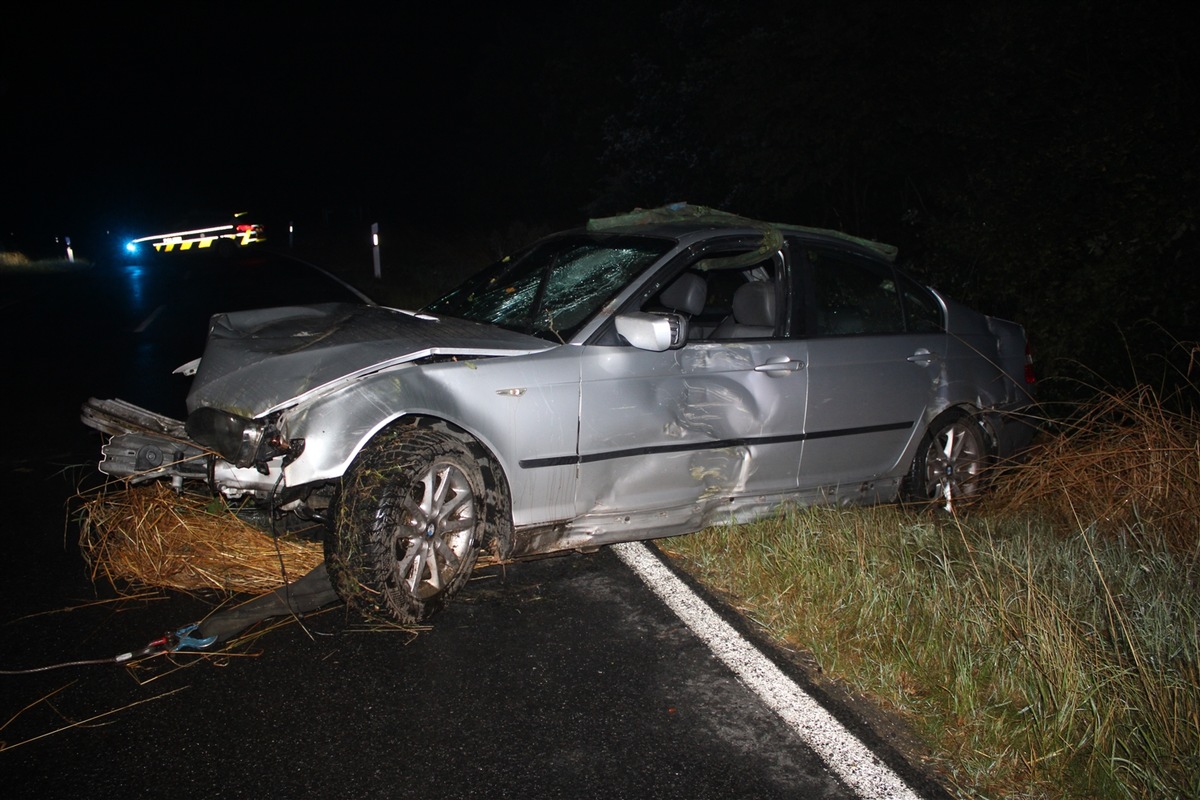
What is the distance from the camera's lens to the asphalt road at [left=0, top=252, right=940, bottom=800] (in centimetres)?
300

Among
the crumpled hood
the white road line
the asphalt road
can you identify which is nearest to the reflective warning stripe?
the asphalt road

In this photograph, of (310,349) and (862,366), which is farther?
(862,366)

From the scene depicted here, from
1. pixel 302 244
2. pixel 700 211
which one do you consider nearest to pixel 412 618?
pixel 700 211

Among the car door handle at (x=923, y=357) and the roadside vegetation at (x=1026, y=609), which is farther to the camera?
the car door handle at (x=923, y=357)

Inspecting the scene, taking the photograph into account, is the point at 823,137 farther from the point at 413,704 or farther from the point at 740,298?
the point at 413,704

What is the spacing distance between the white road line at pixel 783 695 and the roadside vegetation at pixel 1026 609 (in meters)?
0.18

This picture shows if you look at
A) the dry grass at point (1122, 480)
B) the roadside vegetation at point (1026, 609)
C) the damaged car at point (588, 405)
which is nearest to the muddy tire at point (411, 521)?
the damaged car at point (588, 405)

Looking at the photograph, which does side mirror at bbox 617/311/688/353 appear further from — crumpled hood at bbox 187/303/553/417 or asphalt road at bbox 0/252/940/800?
asphalt road at bbox 0/252/940/800

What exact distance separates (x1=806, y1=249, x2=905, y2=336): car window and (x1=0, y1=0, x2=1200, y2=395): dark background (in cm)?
211

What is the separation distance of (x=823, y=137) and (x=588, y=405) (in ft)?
35.2

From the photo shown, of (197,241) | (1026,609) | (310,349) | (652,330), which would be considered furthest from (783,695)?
(197,241)

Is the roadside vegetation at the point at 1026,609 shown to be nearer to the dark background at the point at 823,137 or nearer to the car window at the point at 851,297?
the car window at the point at 851,297

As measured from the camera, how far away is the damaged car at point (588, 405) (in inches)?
153

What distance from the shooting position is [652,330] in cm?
420
